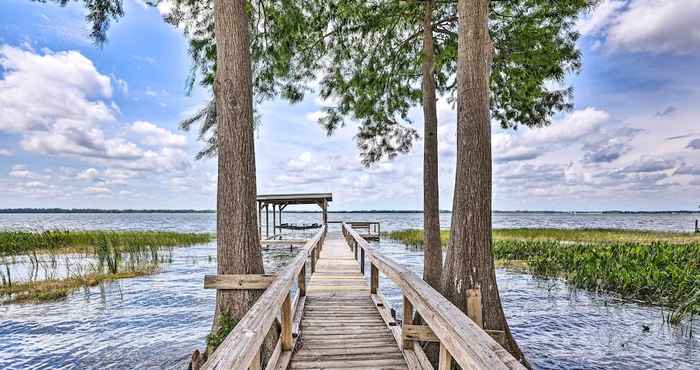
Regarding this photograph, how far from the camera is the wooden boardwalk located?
354 centimetres

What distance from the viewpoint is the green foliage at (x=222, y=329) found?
12.9ft

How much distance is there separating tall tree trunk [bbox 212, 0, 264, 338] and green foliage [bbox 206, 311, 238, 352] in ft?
0.47

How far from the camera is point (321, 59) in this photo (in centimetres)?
878

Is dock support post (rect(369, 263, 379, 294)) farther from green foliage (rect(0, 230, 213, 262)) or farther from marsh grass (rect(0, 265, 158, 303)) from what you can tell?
green foliage (rect(0, 230, 213, 262))

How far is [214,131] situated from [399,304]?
6.07 meters

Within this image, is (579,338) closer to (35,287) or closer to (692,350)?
(692,350)

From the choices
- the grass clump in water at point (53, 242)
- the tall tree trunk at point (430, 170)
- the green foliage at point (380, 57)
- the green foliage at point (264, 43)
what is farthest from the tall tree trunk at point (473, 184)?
the grass clump in water at point (53, 242)

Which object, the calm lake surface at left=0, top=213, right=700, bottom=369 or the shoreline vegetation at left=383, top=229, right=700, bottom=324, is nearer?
the calm lake surface at left=0, top=213, right=700, bottom=369

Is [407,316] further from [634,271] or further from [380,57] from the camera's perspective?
[634,271]

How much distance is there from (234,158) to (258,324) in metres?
2.57

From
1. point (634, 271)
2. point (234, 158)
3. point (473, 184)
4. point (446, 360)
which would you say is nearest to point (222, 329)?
point (234, 158)

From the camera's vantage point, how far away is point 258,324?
2178mm

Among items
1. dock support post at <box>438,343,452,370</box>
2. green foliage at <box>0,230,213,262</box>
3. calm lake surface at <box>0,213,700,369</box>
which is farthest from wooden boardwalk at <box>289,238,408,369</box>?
green foliage at <box>0,230,213,262</box>

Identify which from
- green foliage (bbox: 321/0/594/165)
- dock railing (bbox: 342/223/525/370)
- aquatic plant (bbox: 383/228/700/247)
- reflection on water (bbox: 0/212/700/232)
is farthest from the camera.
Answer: reflection on water (bbox: 0/212/700/232)
